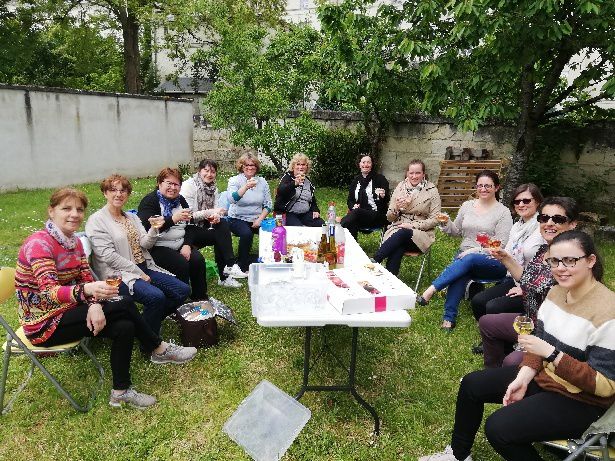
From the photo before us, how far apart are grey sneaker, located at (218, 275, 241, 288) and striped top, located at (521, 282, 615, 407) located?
3.35 meters

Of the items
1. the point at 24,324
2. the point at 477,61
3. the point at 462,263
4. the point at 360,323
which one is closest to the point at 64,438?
the point at 24,324

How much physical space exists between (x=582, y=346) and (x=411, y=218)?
10.1 feet

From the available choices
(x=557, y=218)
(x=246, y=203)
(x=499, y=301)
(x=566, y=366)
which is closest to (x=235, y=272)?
(x=246, y=203)

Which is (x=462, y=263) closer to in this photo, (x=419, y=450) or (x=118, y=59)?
(x=419, y=450)

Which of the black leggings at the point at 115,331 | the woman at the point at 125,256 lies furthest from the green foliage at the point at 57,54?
the black leggings at the point at 115,331

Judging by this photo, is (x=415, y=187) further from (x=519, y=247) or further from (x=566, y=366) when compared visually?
(x=566, y=366)

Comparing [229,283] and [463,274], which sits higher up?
[463,274]

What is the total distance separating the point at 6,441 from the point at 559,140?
28.4 ft

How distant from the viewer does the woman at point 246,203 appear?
5.41m

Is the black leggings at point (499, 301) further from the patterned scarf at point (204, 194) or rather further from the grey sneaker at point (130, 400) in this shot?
the patterned scarf at point (204, 194)

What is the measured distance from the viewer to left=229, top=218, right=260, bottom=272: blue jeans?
Result: 17.7 ft

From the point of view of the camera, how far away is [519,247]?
12.8 feet

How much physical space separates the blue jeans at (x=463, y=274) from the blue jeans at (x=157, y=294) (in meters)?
2.35

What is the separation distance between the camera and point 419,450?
280 cm
